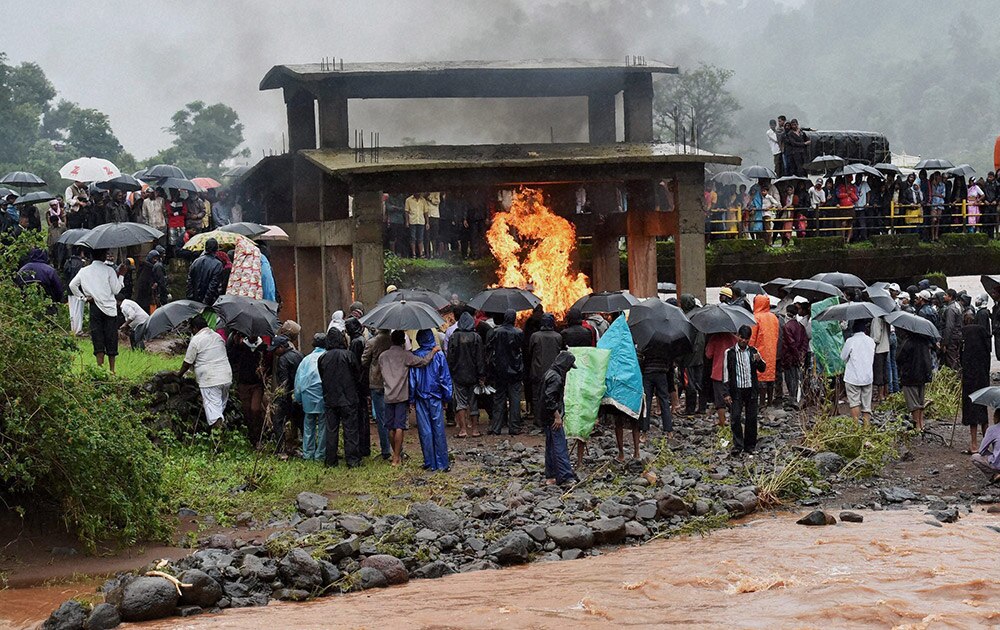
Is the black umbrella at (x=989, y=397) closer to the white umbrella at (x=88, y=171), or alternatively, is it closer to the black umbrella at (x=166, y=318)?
the black umbrella at (x=166, y=318)

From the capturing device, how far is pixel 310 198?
22078 mm

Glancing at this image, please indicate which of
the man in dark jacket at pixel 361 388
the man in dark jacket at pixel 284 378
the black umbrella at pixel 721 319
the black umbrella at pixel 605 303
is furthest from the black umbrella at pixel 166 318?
the black umbrella at pixel 721 319

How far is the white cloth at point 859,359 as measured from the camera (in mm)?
15375

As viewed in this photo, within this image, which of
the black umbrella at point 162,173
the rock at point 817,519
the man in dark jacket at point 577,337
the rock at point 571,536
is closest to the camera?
the rock at point 571,536

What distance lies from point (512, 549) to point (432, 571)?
0.82m

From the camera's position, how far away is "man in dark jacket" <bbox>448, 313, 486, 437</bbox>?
1642cm

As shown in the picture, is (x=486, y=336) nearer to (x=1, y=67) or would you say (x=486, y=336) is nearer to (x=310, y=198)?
(x=310, y=198)

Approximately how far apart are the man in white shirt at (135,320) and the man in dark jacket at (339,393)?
3297mm

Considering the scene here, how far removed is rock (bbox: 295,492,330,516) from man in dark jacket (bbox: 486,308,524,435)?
4.42 metres

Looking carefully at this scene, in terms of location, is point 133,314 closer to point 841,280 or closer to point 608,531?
point 608,531

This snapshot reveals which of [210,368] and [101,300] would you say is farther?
[101,300]

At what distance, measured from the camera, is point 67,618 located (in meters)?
9.31

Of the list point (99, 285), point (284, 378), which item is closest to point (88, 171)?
point (99, 285)

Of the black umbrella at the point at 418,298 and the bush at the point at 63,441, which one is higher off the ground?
the black umbrella at the point at 418,298
